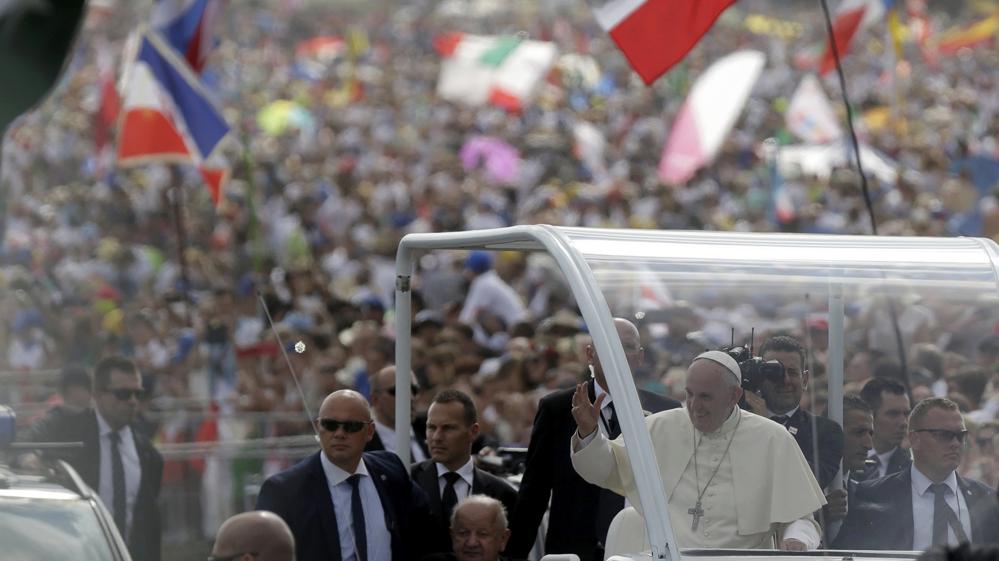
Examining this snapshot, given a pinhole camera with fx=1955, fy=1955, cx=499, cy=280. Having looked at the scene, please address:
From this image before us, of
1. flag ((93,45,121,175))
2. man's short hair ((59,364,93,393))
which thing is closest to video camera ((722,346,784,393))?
man's short hair ((59,364,93,393))

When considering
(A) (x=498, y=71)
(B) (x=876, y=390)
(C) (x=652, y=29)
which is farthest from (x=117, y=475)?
(A) (x=498, y=71)

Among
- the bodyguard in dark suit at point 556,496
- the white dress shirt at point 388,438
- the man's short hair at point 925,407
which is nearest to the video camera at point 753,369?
the man's short hair at point 925,407

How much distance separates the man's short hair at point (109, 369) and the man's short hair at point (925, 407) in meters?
4.33

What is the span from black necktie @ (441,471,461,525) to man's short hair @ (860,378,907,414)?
2.29 metres

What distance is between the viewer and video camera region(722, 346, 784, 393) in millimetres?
6531

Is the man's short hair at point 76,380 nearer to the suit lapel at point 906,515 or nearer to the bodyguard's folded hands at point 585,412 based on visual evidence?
the bodyguard's folded hands at point 585,412

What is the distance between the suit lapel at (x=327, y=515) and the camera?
7.58 metres

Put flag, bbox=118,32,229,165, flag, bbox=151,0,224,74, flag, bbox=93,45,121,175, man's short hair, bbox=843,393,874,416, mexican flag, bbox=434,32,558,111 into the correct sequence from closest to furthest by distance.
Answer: man's short hair, bbox=843,393,874,416, flag, bbox=118,32,229,165, flag, bbox=151,0,224,74, flag, bbox=93,45,121,175, mexican flag, bbox=434,32,558,111

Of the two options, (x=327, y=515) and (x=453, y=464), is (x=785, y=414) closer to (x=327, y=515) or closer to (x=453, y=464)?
(x=327, y=515)

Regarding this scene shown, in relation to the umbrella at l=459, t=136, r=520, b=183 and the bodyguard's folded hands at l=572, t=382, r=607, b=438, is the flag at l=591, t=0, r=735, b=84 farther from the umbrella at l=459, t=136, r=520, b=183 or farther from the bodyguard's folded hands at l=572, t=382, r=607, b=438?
the umbrella at l=459, t=136, r=520, b=183

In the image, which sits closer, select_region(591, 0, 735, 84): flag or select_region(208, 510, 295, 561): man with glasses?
select_region(208, 510, 295, 561): man with glasses

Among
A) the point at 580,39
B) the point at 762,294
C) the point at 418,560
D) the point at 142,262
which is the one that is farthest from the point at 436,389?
the point at 580,39

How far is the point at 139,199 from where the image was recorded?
2923 centimetres

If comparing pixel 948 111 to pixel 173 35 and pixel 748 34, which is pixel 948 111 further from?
pixel 748 34
